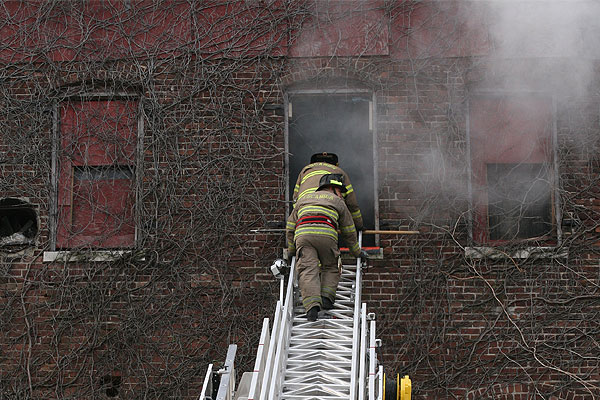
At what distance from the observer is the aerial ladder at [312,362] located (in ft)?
18.5

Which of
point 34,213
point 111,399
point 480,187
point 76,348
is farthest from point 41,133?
point 480,187

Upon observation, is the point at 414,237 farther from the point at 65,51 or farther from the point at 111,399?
the point at 65,51

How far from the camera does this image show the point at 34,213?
8.45 metres

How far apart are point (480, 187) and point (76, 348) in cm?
466

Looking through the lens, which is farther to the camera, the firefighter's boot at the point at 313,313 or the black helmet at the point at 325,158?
the black helmet at the point at 325,158

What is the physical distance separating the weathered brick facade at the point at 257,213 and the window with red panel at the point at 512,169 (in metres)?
0.14

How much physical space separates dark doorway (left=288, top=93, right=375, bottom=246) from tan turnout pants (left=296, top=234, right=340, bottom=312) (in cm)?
206

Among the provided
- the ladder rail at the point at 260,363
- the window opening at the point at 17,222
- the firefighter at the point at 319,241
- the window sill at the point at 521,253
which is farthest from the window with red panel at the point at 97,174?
the window sill at the point at 521,253

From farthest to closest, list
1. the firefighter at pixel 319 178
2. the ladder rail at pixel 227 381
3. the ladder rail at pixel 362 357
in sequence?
the firefighter at pixel 319 178 → the ladder rail at pixel 362 357 → the ladder rail at pixel 227 381

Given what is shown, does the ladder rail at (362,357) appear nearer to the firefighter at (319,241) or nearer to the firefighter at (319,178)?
the firefighter at (319,241)

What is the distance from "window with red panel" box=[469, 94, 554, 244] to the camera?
27.2 ft

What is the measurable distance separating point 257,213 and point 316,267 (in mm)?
1929

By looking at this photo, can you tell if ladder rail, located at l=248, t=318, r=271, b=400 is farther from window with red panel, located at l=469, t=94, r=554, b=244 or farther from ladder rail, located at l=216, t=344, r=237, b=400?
window with red panel, located at l=469, t=94, r=554, b=244

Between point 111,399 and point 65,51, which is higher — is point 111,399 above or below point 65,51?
below
